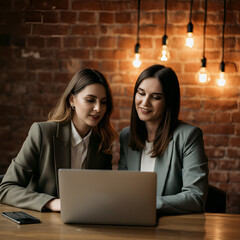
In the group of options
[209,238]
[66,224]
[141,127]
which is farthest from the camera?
[141,127]

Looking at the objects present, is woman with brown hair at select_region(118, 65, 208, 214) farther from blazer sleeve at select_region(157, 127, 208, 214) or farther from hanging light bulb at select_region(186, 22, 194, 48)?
hanging light bulb at select_region(186, 22, 194, 48)

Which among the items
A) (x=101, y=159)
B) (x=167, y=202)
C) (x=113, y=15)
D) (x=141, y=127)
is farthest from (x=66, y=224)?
(x=113, y=15)

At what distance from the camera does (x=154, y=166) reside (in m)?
2.08

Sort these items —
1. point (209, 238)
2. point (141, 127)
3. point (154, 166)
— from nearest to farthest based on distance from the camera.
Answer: point (209, 238) < point (154, 166) < point (141, 127)

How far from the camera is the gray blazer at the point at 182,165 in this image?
182 cm

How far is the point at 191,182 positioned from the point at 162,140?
0.33 metres

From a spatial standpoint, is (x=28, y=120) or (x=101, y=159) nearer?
(x=101, y=159)

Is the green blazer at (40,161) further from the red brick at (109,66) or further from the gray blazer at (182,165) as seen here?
the red brick at (109,66)

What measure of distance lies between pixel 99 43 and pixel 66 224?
208 cm

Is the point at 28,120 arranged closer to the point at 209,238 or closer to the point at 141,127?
the point at 141,127

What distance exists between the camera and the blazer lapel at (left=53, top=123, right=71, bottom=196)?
1949 millimetres

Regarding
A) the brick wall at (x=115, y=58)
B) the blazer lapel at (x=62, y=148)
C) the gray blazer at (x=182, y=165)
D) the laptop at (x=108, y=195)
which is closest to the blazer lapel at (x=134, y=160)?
the gray blazer at (x=182, y=165)

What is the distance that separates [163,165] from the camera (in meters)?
2.04

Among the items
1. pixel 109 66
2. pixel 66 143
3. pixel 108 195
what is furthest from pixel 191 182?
pixel 109 66
